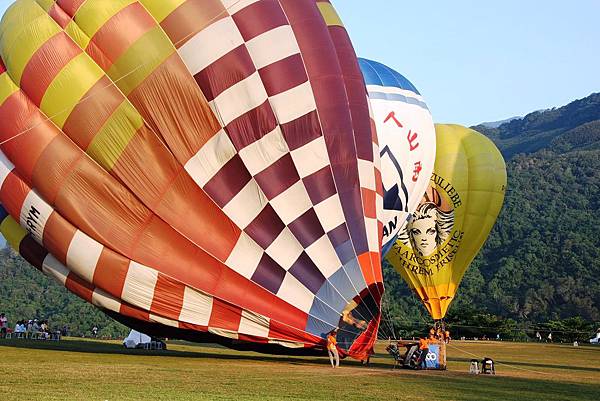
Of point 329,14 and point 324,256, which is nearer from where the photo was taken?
point 324,256

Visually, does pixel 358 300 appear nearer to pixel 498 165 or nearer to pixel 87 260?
pixel 87 260

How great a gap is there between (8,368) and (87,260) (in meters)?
2.74

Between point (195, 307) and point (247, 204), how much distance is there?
78.6 inches

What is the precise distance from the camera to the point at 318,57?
638 inches

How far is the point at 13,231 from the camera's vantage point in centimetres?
1702

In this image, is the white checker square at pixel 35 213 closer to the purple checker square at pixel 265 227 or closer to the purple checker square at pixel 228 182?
the purple checker square at pixel 228 182

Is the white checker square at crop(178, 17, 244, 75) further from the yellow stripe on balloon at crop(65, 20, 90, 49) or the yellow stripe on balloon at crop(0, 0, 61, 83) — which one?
the yellow stripe on balloon at crop(0, 0, 61, 83)

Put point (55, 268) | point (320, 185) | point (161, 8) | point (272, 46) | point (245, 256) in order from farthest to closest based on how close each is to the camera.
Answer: point (55, 268), point (320, 185), point (272, 46), point (245, 256), point (161, 8)

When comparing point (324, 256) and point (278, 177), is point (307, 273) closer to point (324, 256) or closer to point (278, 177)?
point (324, 256)

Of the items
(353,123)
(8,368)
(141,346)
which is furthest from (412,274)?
(8,368)

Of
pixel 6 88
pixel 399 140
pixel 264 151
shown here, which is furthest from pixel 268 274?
pixel 399 140

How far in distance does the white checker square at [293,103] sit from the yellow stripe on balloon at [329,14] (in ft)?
7.16

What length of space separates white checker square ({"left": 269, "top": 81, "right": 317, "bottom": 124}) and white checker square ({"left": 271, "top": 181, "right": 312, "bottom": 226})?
1.16 meters

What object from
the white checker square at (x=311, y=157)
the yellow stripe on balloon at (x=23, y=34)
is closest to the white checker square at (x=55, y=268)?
the yellow stripe on balloon at (x=23, y=34)
